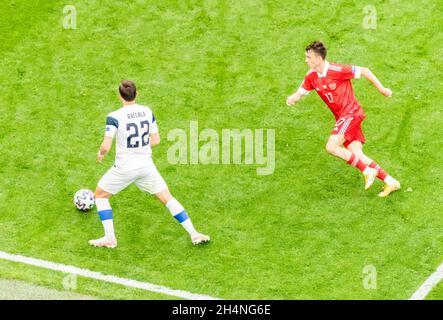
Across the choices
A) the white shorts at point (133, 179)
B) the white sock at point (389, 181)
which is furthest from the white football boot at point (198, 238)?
the white sock at point (389, 181)

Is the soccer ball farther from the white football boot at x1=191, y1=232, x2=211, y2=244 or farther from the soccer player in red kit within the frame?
the soccer player in red kit

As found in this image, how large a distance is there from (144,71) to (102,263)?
14.1 feet

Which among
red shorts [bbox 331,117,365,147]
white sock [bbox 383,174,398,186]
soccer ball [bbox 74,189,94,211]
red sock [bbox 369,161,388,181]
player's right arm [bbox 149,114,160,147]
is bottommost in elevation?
soccer ball [bbox 74,189,94,211]

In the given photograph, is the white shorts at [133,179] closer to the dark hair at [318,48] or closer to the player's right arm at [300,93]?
the player's right arm at [300,93]

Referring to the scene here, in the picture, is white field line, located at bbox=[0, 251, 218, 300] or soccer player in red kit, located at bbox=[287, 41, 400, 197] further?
soccer player in red kit, located at bbox=[287, 41, 400, 197]

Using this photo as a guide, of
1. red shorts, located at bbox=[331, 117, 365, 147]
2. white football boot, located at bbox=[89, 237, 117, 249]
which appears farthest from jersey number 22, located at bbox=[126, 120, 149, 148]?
red shorts, located at bbox=[331, 117, 365, 147]

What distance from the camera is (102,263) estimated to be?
13.7 metres

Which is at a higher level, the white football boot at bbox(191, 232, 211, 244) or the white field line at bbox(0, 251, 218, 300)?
the white football boot at bbox(191, 232, 211, 244)

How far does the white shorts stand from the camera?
13.5 meters

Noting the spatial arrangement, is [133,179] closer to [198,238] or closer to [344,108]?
[198,238]

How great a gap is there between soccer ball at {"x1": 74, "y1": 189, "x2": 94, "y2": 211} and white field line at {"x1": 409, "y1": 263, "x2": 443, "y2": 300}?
475cm

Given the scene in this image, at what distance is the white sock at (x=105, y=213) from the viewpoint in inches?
539

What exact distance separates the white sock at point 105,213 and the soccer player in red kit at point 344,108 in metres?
3.09

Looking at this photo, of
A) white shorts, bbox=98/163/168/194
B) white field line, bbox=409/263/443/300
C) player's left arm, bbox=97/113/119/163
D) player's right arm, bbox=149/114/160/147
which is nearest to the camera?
white field line, bbox=409/263/443/300
